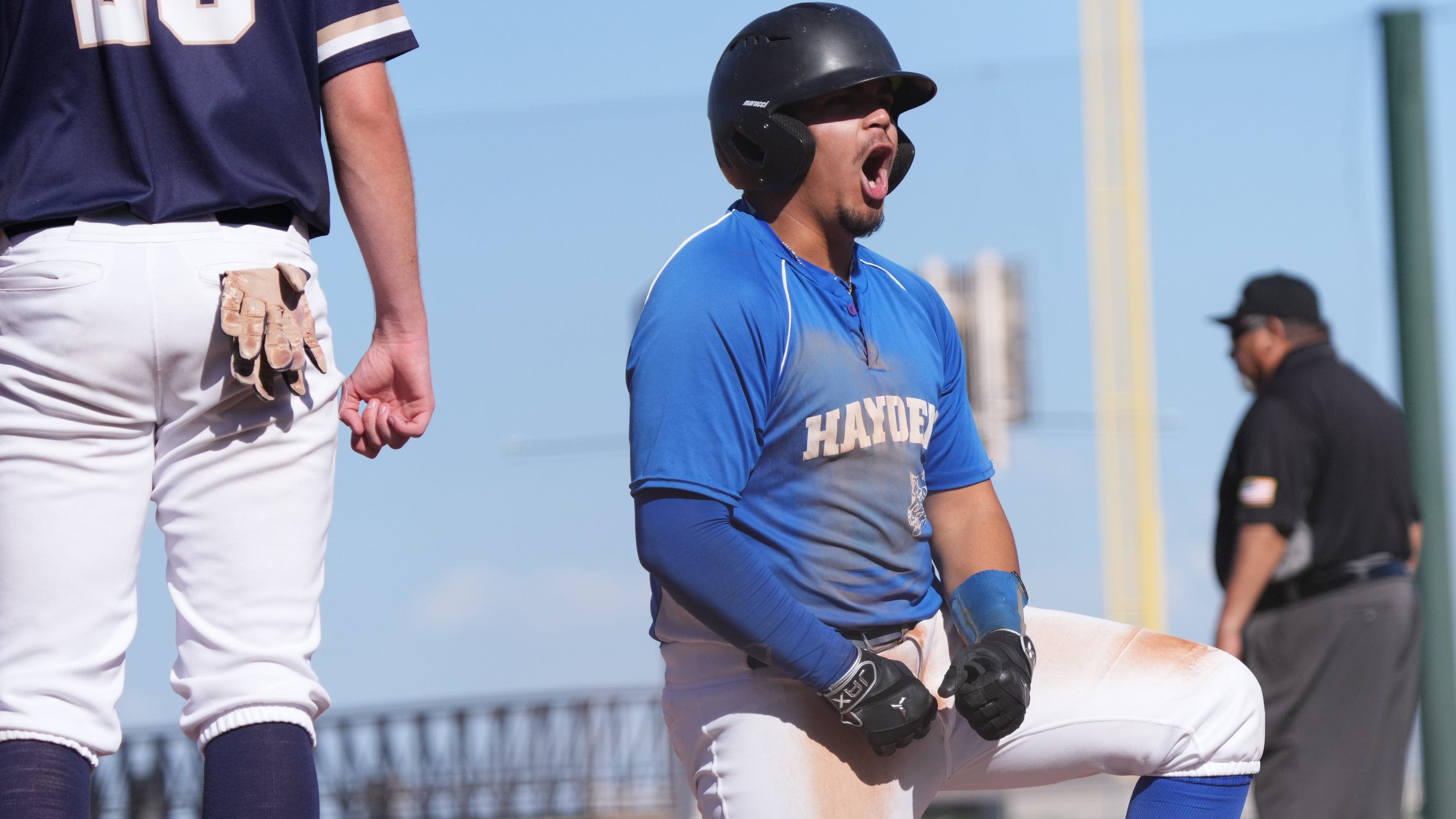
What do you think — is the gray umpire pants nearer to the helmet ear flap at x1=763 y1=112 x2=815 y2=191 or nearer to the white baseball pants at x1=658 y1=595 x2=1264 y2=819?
the white baseball pants at x1=658 y1=595 x2=1264 y2=819

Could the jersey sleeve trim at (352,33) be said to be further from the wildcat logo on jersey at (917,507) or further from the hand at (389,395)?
the wildcat logo on jersey at (917,507)

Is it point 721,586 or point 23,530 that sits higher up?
point 23,530

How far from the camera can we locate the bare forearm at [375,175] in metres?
2.19

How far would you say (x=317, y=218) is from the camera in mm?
2137

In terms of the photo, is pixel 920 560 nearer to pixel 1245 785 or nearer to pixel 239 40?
pixel 1245 785

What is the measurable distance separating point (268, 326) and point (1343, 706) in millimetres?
4231

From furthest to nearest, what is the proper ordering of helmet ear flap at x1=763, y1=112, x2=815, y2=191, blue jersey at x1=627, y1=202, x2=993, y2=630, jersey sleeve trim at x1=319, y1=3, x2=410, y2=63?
helmet ear flap at x1=763, y1=112, x2=815, y2=191, blue jersey at x1=627, y1=202, x2=993, y2=630, jersey sleeve trim at x1=319, y1=3, x2=410, y2=63

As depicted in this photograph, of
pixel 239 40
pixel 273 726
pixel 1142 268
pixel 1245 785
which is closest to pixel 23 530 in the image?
pixel 273 726

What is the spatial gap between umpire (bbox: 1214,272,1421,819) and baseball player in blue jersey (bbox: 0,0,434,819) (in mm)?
3833

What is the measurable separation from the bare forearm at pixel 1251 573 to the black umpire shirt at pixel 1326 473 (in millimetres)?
39

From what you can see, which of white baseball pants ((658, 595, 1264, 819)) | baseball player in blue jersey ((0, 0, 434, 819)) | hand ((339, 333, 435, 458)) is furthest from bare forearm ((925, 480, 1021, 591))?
baseball player in blue jersey ((0, 0, 434, 819))

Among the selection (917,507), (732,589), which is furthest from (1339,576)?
(732,589)

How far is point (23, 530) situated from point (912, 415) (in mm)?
1329

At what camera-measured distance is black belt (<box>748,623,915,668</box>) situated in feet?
7.95
